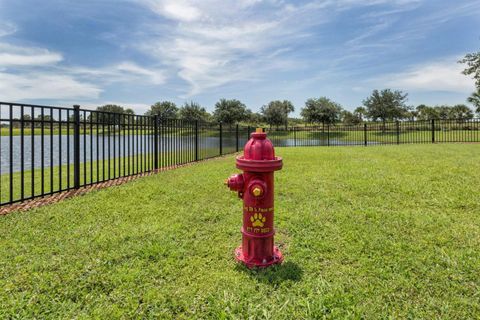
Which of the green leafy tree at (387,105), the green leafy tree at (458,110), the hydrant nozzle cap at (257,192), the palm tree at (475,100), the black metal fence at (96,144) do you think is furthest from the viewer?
the green leafy tree at (458,110)

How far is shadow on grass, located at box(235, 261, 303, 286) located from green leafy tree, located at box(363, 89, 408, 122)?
36.7 meters

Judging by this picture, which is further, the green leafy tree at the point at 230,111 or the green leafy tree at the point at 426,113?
the green leafy tree at the point at 426,113

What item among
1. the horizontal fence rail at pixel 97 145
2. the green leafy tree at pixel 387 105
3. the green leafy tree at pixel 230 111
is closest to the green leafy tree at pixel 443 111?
the green leafy tree at pixel 387 105

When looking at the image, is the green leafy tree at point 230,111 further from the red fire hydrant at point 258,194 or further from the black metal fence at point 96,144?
the red fire hydrant at point 258,194

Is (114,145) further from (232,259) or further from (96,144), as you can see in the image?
(232,259)

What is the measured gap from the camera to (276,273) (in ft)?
7.97

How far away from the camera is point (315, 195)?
4.88 metres

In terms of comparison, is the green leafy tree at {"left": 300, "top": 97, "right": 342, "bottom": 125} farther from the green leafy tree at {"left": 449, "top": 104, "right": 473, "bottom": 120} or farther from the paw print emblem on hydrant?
the green leafy tree at {"left": 449, "top": 104, "right": 473, "bottom": 120}

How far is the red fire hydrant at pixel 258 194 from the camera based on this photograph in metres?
2.36

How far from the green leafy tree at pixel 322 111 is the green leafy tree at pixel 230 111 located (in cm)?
901

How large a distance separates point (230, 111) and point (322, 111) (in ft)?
41.6

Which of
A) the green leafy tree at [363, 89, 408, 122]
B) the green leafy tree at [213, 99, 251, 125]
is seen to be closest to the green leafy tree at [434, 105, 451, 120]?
the green leafy tree at [363, 89, 408, 122]

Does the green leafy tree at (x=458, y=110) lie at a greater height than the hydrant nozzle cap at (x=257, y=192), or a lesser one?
greater

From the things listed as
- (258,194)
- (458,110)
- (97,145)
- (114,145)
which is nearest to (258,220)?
(258,194)
